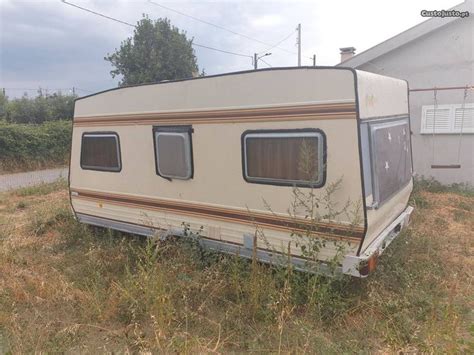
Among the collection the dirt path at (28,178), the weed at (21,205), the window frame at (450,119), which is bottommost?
the weed at (21,205)

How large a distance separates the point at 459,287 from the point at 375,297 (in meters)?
1.20

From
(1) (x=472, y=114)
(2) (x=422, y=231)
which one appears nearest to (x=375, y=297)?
(2) (x=422, y=231)

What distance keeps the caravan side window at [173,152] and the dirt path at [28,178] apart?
8841 mm

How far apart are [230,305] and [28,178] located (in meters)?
12.4

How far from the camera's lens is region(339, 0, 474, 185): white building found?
818cm

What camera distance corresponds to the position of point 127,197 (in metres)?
5.26

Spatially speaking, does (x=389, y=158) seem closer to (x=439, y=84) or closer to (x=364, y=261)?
(x=364, y=261)

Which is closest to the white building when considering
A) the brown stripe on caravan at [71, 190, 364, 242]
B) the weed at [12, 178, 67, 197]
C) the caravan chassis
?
the caravan chassis

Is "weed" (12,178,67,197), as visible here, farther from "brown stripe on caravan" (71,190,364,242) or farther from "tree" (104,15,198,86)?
"tree" (104,15,198,86)

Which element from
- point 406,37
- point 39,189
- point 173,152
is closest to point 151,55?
point 39,189

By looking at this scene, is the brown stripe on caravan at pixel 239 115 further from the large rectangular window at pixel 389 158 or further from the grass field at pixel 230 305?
the grass field at pixel 230 305

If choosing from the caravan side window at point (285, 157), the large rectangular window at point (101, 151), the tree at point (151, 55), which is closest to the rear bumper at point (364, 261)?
the caravan side window at point (285, 157)

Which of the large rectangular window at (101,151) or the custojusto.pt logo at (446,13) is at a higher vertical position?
the custojusto.pt logo at (446,13)

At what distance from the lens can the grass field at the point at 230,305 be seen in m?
3.10
